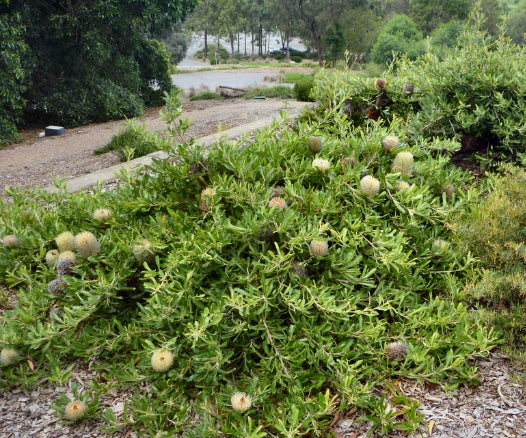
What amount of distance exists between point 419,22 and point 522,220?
129 feet

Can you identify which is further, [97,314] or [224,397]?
[97,314]

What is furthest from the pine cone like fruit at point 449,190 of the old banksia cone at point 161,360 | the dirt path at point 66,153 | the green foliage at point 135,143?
the dirt path at point 66,153

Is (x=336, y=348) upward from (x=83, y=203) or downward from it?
downward

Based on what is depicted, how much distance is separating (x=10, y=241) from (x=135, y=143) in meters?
4.01

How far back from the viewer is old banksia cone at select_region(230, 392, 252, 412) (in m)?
1.68

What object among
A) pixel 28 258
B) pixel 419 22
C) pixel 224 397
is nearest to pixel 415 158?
pixel 224 397

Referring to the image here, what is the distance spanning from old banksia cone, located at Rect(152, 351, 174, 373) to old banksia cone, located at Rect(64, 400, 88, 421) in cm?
33

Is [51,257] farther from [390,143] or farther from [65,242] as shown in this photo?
[390,143]

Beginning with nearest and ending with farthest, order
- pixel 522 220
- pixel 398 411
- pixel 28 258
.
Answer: pixel 398 411 → pixel 522 220 → pixel 28 258

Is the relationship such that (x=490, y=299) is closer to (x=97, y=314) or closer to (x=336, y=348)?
(x=336, y=348)

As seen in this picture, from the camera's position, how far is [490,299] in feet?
7.16

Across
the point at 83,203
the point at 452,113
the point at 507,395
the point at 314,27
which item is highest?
the point at 314,27

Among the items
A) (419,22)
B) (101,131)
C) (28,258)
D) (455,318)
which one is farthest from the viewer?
(419,22)

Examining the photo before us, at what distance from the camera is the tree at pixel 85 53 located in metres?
11.0
